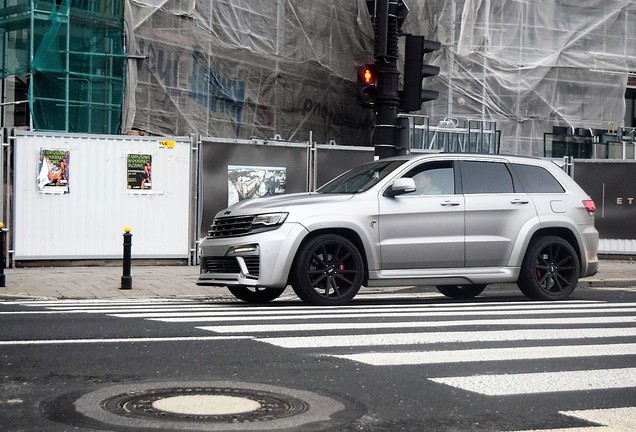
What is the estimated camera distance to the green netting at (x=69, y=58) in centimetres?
2467

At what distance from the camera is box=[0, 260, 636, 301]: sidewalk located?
14.3 m

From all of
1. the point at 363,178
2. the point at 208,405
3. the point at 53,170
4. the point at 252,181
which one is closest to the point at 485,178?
the point at 363,178

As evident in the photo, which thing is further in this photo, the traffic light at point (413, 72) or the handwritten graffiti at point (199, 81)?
the handwritten graffiti at point (199, 81)

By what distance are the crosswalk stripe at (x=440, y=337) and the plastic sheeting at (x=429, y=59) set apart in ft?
58.7

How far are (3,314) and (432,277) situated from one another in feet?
15.3

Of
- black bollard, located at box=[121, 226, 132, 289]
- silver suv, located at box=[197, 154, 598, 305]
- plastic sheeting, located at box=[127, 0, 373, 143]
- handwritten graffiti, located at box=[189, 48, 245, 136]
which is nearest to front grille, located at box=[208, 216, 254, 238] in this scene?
silver suv, located at box=[197, 154, 598, 305]

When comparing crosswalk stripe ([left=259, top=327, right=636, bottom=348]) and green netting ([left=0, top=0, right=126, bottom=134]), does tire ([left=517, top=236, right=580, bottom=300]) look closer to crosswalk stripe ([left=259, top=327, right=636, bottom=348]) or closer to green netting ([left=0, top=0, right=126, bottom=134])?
crosswalk stripe ([left=259, top=327, right=636, bottom=348])

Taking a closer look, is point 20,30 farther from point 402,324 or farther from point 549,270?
point 402,324

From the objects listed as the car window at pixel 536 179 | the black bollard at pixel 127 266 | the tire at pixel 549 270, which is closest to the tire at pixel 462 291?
the tire at pixel 549 270

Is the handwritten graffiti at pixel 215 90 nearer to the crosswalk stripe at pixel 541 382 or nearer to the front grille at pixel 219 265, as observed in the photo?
the front grille at pixel 219 265

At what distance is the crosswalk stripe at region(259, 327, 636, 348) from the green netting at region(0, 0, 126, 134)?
1719cm

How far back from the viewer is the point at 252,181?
67.3ft

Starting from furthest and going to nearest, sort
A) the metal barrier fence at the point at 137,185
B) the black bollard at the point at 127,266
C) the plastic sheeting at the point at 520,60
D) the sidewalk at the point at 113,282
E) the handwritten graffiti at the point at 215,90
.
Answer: the plastic sheeting at the point at 520,60 → the handwritten graffiti at the point at 215,90 → the metal barrier fence at the point at 137,185 → the black bollard at the point at 127,266 → the sidewalk at the point at 113,282

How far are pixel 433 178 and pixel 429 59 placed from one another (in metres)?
19.4
